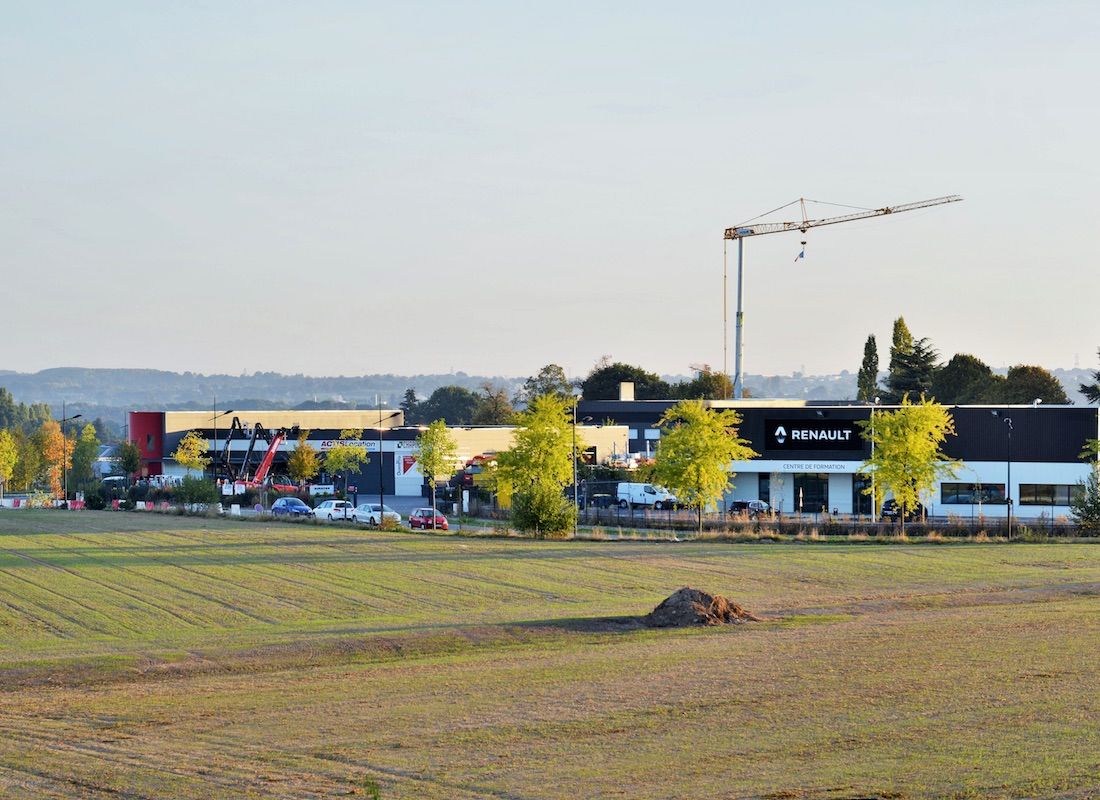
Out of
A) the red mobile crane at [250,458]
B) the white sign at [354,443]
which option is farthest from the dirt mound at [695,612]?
the white sign at [354,443]

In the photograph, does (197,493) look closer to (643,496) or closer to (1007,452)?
(643,496)

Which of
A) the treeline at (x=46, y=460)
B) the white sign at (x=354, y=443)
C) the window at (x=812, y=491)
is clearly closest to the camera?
the window at (x=812, y=491)

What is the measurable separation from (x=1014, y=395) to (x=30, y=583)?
384 feet

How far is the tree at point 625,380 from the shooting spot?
177500mm

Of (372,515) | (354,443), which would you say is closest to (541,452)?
Answer: (372,515)

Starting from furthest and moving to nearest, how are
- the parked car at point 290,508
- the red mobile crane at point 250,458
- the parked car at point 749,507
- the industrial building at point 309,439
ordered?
1. the industrial building at point 309,439
2. the red mobile crane at point 250,458
3. the parked car at point 749,507
4. the parked car at point 290,508

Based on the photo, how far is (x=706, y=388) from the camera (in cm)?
16400

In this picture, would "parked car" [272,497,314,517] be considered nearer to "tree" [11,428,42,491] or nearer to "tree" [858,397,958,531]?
"tree" [858,397,958,531]

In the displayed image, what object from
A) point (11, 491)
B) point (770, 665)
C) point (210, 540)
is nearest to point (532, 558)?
point (210, 540)

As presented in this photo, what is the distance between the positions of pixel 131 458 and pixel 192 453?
23.9ft

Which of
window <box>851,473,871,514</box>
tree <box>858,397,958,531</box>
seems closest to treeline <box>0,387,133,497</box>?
window <box>851,473,871,514</box>

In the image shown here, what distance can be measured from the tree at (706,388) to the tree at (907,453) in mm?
83766

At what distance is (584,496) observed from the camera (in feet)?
296

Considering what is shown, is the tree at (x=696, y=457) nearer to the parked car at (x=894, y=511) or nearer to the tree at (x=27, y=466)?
the parked car at (x=894, y=511)
